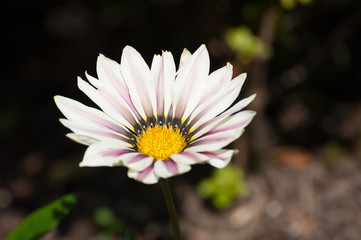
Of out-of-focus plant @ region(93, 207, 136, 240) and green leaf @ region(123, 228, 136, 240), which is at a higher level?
out-of-focus plant @ region(93, 207, 136, 240)

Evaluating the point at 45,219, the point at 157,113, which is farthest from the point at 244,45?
the point at 45,219

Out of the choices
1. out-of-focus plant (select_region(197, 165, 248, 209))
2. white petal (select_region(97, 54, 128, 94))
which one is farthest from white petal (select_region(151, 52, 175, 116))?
out-of-focus plant (select_region(197, 165, 248, 209))

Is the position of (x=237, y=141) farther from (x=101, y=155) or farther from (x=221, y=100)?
(x=101, y=155)

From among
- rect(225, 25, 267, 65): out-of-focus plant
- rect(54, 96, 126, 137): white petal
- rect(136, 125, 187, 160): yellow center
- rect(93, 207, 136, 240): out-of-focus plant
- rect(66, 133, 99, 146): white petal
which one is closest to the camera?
rect(66, 133, 99, 146): white petal

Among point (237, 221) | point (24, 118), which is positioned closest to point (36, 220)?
point (237, 221)

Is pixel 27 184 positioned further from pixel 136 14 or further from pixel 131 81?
pixel 131 81

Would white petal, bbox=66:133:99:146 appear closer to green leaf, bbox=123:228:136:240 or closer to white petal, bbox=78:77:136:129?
white petal, bbox=78:77:136:129
